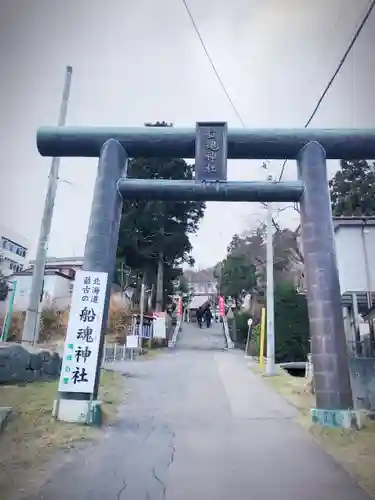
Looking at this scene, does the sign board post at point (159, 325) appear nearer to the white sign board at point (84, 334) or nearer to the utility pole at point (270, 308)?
the utility pole at point (270, 308)

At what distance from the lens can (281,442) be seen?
6301 millimetres

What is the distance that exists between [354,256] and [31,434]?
14778 millimetres

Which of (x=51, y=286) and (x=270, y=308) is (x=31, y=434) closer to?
(x=270, y=308)

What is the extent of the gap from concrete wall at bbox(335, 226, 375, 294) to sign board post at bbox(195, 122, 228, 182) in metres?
10.5

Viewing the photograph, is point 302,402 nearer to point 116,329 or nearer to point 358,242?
point 358,242

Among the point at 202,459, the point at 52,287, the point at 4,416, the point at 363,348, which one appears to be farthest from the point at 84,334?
the point at 52,287

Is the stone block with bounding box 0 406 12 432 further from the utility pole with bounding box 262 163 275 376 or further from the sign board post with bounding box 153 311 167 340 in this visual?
the sign board post with bounding box 153 311 167 340

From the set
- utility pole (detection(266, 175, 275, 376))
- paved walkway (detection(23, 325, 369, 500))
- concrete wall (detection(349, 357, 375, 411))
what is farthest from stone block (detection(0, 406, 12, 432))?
utility pole (detection(266, 175, 275, 376))

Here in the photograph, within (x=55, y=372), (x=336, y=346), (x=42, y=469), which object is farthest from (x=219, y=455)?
(x=55, y=372)

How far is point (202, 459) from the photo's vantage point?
17.4ft

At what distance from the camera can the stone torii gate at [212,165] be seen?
25.7ft

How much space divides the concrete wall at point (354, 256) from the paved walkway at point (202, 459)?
29.3ft

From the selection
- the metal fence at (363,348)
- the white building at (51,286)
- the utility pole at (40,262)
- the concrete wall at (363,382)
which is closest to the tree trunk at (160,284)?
the white building at (51,286)

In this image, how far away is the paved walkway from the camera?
4184mm
